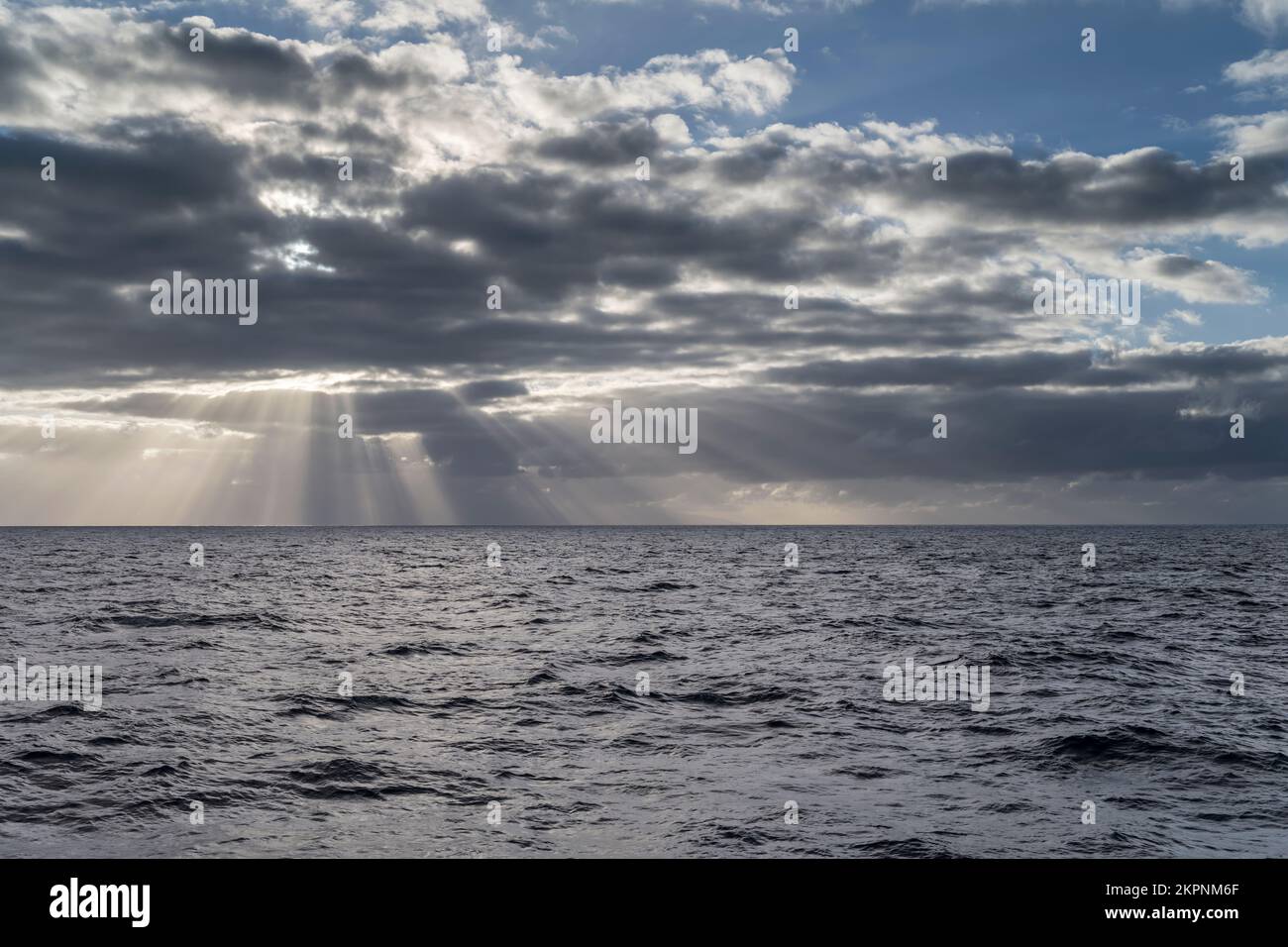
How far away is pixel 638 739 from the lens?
20.6 m

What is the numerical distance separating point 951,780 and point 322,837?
11.6m

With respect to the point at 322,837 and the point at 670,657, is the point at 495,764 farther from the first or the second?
the point at 670,657

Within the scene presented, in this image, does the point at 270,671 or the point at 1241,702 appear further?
the point at 270,671

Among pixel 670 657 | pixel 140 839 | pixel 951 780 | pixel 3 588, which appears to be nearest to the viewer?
pixel 140 839

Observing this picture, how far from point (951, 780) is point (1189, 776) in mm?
5168

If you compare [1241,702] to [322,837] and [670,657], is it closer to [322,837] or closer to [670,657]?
[670,657]

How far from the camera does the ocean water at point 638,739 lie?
14.4 metres

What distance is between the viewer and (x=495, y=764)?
60.3 feet

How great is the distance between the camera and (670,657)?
110 feet

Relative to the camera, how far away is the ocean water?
14.4 meters
